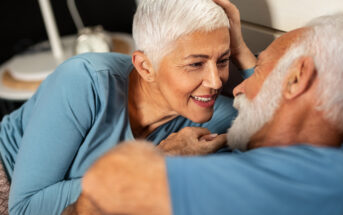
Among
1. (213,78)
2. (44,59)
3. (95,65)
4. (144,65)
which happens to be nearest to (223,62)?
(213,78)

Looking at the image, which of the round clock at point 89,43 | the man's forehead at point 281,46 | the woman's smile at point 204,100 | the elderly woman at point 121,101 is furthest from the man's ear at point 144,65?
the round clock at point 89,43

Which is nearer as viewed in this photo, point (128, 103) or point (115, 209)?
point (115, 209)

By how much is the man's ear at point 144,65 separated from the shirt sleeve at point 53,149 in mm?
111

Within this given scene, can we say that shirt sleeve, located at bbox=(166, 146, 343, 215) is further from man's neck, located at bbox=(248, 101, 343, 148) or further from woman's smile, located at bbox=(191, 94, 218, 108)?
woman's smile, located at bbox=(191, 94, 218, 108)

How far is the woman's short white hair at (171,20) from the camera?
21.6 inches

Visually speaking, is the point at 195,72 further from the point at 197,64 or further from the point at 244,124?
the point at 244,124

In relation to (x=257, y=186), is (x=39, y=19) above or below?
above

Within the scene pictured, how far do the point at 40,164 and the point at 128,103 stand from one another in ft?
0.74

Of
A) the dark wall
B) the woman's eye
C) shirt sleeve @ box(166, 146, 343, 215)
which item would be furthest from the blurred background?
shirt sleeve @ box(166, 146, 343, 215)

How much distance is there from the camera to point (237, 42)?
0.64 metres

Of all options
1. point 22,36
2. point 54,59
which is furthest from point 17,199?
point 22,36

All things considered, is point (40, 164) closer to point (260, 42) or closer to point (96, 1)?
point (260, 42)

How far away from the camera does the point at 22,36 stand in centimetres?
191

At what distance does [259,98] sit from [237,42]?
0.63 feet
